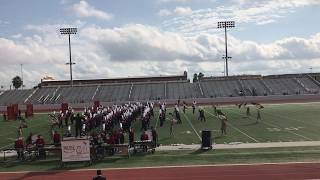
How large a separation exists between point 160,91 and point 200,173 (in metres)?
65.9

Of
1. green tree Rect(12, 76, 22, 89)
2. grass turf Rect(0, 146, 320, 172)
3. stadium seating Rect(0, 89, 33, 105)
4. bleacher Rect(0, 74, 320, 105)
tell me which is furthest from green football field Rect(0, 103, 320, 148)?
green tree Rect(12, 76, 22, 89)

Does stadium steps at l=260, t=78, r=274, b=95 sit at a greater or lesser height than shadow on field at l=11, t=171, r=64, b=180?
greater

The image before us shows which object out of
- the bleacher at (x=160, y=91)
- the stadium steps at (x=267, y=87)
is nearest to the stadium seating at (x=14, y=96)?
the bleacher at (x=160, y=91)

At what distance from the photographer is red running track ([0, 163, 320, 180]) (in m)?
17.0

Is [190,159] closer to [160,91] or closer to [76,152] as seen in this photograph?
[76,152]

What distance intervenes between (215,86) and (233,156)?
6396 cm

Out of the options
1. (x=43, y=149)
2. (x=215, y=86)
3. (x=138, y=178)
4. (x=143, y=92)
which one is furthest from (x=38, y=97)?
(x=138, y=178)

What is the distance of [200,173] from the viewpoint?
17734 millimetres

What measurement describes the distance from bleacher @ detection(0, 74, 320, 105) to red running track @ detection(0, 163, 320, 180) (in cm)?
5835

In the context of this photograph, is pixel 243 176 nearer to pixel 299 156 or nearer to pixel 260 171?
pixel 260 171

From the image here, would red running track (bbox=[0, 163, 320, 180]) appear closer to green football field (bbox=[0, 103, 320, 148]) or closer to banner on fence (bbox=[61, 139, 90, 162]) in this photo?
banner on fence (bbox=[61, 139, 90, 162])

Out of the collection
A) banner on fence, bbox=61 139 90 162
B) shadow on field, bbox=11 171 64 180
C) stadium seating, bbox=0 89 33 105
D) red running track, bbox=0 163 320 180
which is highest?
stadium seating, bbox=0 89 33 105

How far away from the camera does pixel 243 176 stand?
17.0 metres

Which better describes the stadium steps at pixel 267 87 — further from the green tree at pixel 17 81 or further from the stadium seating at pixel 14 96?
the green tree at pixel 17 81
